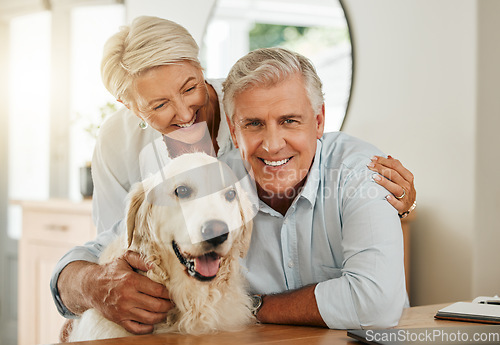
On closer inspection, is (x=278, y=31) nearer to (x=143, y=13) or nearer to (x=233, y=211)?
(x=143, y=13)

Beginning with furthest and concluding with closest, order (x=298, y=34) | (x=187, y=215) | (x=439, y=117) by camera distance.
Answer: (x=439, y=117) < (x=298, y=34) < (x=187, y=215)

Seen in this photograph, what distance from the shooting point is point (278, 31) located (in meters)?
1.50

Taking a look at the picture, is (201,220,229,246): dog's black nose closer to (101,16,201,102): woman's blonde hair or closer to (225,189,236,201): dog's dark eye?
(225,189,236,201): dog's dark eye

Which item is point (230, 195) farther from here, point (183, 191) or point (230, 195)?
point (183, 191)

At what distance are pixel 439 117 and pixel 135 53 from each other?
3.38 ft

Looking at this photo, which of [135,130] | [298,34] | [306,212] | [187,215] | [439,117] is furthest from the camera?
[439,117]

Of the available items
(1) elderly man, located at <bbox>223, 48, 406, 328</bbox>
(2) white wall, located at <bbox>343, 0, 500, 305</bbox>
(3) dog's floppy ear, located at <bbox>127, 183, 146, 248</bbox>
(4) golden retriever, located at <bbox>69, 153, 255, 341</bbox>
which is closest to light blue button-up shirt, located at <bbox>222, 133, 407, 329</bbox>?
(1) elderly man, located at <bbox>223, 48, 406, 328</bbox>

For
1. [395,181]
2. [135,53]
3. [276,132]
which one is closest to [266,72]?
[276,132]

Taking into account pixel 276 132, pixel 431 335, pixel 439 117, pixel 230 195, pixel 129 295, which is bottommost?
pixel 431 335

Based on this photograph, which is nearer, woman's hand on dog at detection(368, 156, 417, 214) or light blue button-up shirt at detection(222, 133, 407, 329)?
light blue button-up shirt at detection(222, 133, 407, 329)

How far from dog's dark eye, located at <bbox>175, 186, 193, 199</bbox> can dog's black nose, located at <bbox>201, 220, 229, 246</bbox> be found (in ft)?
0.25

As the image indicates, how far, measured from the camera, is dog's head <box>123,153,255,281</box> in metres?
1.10

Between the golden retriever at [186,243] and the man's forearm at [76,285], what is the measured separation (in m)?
0.02

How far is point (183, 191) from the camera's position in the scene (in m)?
1.12
